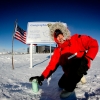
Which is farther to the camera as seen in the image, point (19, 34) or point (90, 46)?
point (19, 34)

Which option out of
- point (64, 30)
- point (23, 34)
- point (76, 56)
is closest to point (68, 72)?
point (76, 56)

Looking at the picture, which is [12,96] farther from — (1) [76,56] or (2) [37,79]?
(1) [76,56]

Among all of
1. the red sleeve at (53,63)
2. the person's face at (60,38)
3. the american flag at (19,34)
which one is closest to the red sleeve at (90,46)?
the person's face at (60,38)

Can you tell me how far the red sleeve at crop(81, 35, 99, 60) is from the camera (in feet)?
8.50

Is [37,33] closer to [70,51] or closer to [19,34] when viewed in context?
[19,34]

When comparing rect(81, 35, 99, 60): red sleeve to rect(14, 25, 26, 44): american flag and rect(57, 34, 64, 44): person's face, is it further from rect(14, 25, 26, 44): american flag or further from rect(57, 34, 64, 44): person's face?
rect(14, 25, 26, 44): american flag

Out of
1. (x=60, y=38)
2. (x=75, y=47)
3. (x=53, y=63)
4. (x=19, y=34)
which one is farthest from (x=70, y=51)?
(x=19, y=34)

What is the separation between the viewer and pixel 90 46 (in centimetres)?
269

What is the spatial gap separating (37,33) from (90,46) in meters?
5.39

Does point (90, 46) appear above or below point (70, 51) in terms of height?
above

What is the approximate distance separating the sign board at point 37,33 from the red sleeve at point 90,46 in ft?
16.4

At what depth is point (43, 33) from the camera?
306 inches

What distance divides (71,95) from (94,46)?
1.15 metres

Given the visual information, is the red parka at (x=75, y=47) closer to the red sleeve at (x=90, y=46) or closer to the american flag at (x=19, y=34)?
the red sleeve at (x=90, y=46)
